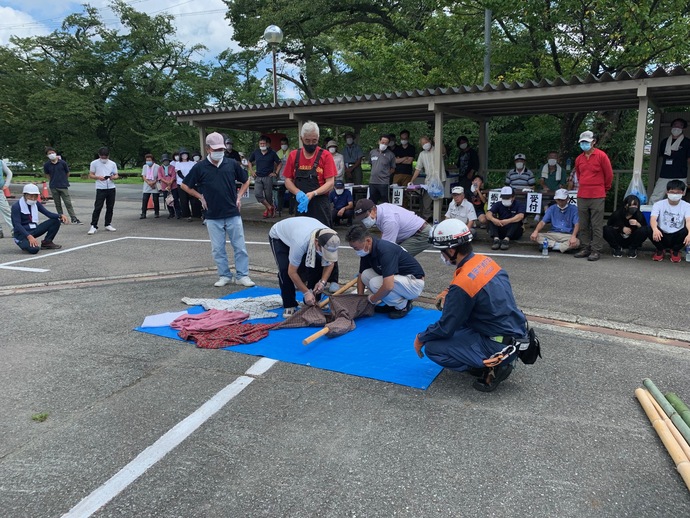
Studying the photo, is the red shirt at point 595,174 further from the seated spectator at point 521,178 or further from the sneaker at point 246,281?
the sneaker at point 246,281

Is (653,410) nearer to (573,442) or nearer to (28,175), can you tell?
(573,442)

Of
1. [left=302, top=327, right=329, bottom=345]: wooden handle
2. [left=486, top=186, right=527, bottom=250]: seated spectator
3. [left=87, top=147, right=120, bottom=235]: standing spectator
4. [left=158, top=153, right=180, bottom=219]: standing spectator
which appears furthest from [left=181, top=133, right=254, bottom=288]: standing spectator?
[left=158, top=153, right=180, bottom=219]: standing spectator

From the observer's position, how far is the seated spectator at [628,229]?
7984mm

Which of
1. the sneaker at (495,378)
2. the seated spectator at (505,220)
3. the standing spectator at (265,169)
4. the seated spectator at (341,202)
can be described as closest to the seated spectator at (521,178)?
the seated spectator at (505,220)

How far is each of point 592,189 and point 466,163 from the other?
3.71 metres

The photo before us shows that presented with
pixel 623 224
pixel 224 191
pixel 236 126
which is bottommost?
pixel 623 224

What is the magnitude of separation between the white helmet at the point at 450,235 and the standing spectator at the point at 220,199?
12.0 feet

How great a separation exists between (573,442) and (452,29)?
14888mm

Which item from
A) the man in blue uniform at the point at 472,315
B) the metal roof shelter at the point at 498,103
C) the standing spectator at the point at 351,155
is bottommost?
the man in blue uniform at the point at 472,315

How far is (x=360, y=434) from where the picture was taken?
10.5 ft

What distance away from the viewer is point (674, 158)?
9.09 meters

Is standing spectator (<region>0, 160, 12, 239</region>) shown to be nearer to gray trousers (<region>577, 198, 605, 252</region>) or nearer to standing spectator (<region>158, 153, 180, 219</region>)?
standing spectator (<region>158, 153, 180, 219</region>)

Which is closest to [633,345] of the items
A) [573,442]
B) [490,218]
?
[573,442]

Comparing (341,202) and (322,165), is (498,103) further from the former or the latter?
(322,165)
